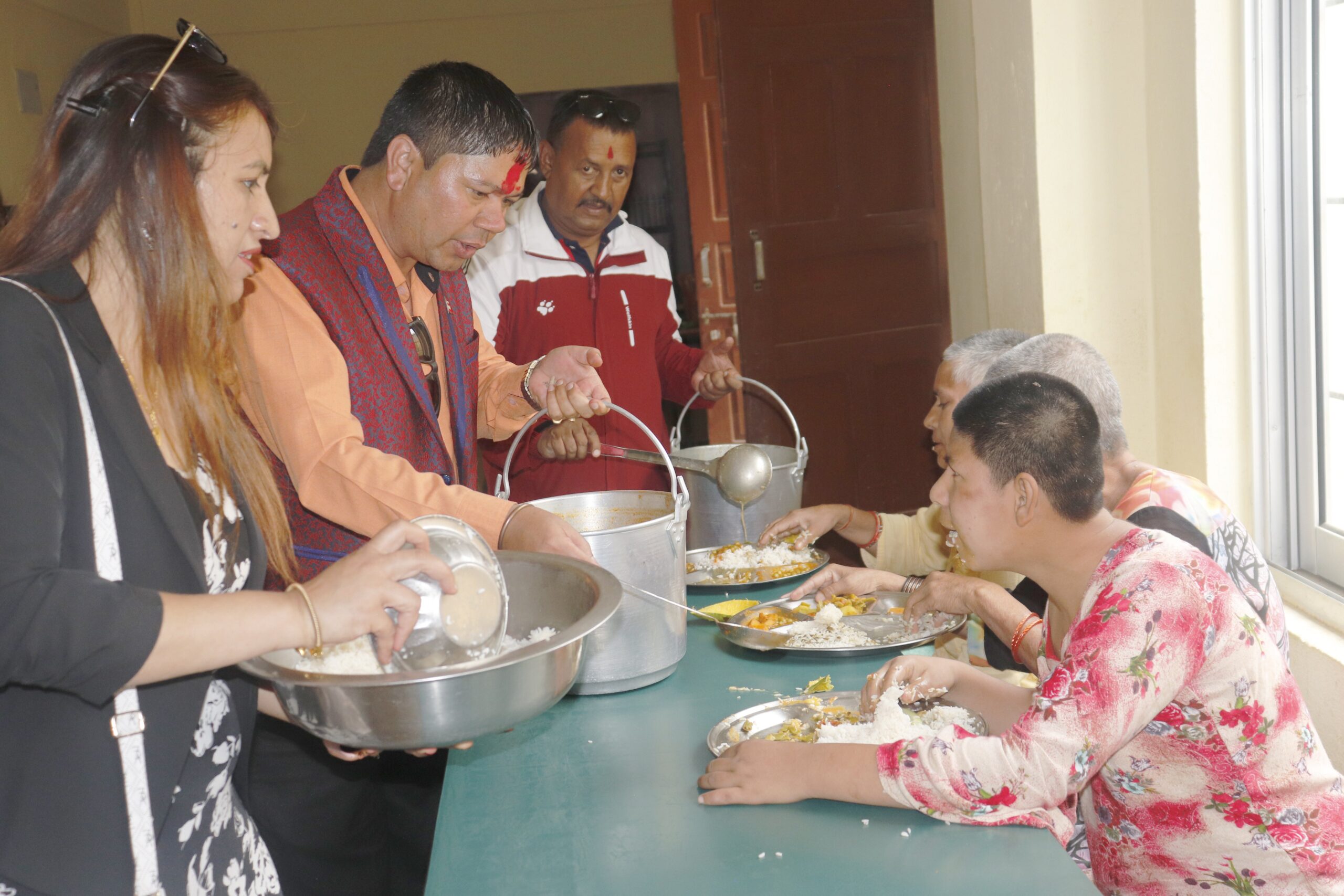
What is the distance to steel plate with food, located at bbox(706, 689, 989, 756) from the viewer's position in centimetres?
150

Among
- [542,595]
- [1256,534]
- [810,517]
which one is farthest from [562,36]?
[542,595]

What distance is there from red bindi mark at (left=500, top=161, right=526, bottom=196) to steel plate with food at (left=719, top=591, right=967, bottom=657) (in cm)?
91

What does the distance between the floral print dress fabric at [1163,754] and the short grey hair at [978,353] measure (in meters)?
0.99

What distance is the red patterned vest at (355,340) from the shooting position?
1.84m

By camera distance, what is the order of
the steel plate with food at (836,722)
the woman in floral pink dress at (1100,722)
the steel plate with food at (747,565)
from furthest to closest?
the steel plate with food at (747,565) < the steel plate with food at (836,722) < the woman in floral pink dress at (1100,722)

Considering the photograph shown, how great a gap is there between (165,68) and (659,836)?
41.4 inches

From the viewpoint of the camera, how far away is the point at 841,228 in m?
4.55

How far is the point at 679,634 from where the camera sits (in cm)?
187

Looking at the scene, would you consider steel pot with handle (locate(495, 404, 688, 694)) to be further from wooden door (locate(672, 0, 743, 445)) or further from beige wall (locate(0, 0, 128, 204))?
beige wall (locate(0, 0, 128, 204))

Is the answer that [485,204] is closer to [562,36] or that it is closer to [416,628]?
[416,628]

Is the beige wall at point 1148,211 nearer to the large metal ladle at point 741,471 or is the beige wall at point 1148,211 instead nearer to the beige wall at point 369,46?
the large metal ladle at point 741,471

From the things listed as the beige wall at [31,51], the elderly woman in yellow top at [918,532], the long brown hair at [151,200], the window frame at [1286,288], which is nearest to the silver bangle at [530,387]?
the elderly woman in yellow top at [918,532]

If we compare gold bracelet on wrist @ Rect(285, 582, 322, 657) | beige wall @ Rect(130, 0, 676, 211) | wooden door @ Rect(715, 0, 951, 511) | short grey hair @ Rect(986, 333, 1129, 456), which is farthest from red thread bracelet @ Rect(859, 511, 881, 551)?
beige wall @ Rect(130, 0, 676, 211)

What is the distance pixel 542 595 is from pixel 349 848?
886 millimetres
